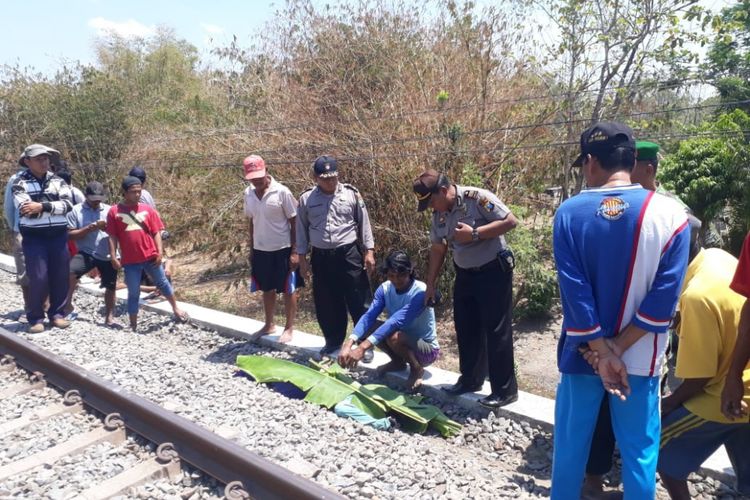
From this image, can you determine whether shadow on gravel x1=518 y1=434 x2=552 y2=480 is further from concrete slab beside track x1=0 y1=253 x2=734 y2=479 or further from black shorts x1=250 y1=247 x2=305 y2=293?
black shorts x1=250 y1=247 x2=305 y2=293

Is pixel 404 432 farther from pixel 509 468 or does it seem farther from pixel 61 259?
pixel 61 259

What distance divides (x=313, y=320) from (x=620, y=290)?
5633 millimetres

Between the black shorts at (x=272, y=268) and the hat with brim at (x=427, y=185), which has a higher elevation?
the hat with brim at (x=427, y=185)

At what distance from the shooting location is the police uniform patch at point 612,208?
2611 millimetres

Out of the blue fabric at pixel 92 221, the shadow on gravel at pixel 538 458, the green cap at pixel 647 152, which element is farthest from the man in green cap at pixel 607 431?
the blue fabric at pixel 92 221

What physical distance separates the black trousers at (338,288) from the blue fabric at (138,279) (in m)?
2.15

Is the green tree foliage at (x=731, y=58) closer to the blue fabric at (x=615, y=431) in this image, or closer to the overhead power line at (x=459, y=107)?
the overhead power line at (x=459, y=107)

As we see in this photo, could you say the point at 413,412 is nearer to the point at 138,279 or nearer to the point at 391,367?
the point at 391,367

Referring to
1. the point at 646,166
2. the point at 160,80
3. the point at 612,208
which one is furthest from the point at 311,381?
the point at 160,80

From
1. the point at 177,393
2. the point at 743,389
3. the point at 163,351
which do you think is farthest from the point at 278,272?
the point at 743,389

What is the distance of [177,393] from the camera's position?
16.2ft

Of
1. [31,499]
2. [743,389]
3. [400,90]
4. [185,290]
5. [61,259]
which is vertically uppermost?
[400,90]

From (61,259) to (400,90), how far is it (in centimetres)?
471

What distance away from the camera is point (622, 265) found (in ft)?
8.67
